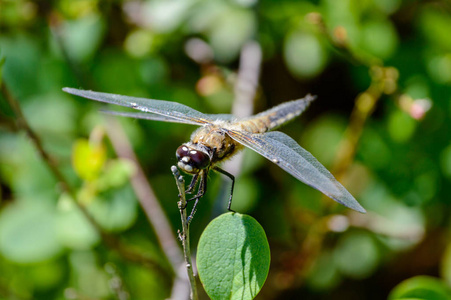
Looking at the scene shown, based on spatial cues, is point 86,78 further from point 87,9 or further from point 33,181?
point 33,181

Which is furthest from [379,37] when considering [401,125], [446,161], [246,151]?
[246,151]

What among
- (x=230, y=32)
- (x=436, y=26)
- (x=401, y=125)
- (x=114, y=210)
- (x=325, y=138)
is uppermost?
(x=436, y=26)

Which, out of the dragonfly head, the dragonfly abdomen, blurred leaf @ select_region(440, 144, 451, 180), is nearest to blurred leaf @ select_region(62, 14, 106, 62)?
the dragonfly abdomen

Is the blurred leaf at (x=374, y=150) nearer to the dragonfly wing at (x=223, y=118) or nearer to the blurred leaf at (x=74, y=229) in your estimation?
the dragonfly wing at (x=223, y=118)

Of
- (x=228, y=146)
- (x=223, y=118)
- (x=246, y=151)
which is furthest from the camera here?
(x=246, y=151)

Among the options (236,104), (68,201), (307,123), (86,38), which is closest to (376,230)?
(307,123)

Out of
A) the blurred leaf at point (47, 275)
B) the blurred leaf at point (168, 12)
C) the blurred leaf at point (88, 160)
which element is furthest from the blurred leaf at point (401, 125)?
the blurred leaf at point (47, 275)

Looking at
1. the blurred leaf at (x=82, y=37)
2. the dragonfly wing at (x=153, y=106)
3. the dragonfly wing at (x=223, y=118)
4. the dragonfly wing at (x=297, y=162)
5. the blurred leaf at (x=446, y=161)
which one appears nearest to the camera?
the dragonfly wing at (x=297, y=162)

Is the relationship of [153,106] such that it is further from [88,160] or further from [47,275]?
[47,275]
